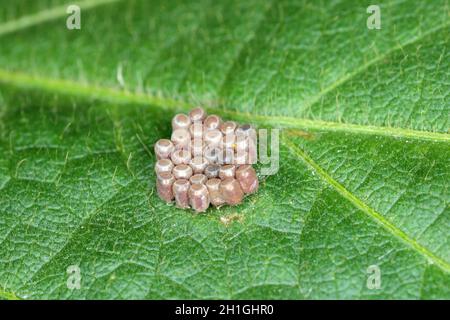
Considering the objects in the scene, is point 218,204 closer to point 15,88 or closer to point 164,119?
point 164,119

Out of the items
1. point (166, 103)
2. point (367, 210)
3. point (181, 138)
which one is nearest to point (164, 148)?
point (181, 138)

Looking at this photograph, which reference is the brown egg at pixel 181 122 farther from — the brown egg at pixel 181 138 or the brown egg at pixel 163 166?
the brown egg at pixel 163 166

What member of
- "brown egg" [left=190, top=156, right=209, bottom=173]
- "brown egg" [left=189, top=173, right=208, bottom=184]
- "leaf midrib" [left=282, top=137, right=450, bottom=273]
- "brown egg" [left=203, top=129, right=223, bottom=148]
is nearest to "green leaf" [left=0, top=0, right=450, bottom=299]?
"leaf midrib" [left=282, top=137, right=450, bottom=273]

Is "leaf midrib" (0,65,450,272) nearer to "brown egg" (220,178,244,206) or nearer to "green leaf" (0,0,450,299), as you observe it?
"green leaf" (0,0,450,299)

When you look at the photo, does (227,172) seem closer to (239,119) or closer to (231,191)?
(231,191)

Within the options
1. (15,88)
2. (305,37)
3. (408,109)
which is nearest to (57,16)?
(15,88)

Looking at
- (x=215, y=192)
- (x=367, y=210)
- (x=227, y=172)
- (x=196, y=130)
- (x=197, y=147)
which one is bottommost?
(x=367, y=210)

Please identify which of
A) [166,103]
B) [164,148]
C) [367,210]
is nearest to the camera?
[367,210]
